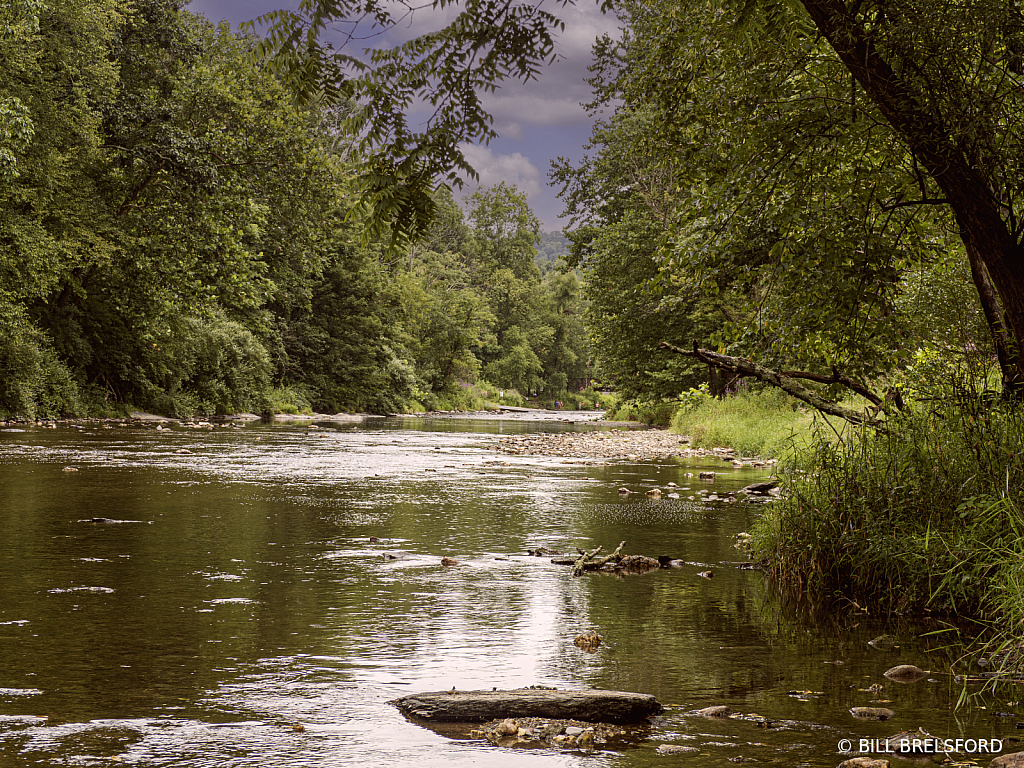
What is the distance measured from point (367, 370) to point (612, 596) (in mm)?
46923

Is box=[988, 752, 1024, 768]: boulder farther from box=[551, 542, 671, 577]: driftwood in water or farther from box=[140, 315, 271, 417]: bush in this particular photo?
box=[140, 315, 271, 417]: bush

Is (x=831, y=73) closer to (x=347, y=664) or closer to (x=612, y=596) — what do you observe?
(x=612, y=596)

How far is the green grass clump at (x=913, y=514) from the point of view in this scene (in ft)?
20.5

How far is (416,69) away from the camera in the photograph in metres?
5.43

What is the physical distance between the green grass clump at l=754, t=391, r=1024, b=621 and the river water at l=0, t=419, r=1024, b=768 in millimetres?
402

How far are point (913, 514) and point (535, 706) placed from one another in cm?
417

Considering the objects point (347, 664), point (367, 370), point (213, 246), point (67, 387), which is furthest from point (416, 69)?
point (367, 370)

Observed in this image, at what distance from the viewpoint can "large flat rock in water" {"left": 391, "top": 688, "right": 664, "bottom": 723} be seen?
4.16m

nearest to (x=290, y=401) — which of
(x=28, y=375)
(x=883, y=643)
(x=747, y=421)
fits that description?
(x=28, y=375)

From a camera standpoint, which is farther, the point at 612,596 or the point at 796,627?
the point at 612,596

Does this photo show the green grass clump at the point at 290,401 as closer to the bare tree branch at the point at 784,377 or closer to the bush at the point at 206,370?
the bush at the point at 206,370

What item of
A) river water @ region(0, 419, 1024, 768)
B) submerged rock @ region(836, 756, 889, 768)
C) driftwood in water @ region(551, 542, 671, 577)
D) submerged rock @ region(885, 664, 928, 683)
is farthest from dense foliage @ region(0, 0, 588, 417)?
submerged rock @ region(836, 756, 889, 768)

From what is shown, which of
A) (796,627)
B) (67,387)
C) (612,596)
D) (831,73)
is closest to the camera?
(796,627)

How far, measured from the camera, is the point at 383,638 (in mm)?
5641
